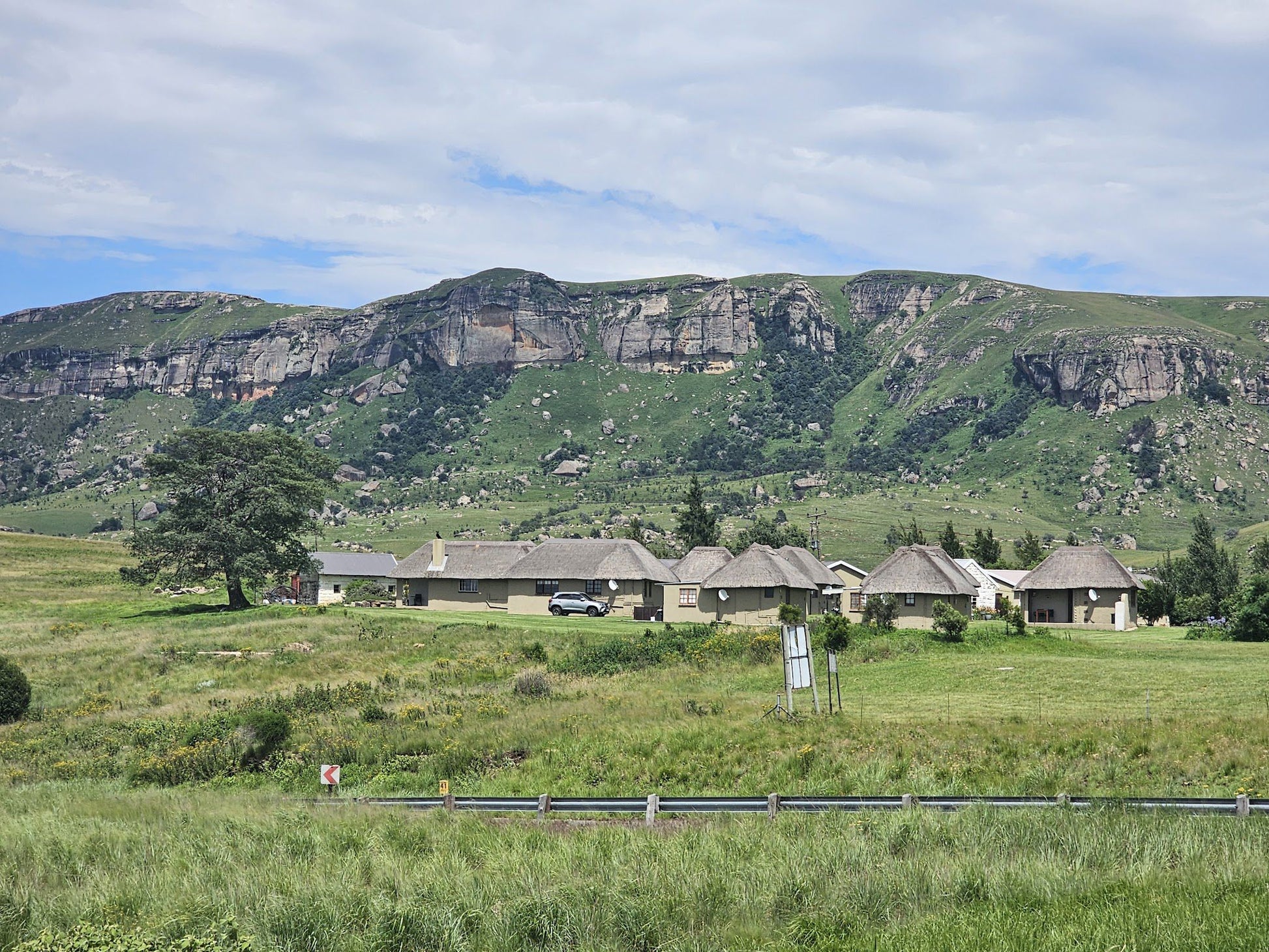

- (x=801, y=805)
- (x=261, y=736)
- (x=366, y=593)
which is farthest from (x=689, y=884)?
(x=366, y=593)

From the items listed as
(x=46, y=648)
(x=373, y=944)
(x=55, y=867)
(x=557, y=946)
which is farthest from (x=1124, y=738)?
(x=46, y=648)

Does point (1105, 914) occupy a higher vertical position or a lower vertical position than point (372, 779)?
higher

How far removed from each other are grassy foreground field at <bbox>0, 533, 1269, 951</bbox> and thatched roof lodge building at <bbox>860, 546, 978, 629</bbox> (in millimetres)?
14140

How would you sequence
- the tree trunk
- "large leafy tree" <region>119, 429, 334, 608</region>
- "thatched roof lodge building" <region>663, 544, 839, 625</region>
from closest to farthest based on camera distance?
"thatched roof lodge building" <region>663, 544, 839, 625</region>, "large leafy tree" <region>119, 429, 334, 608</region>, the tree trunk

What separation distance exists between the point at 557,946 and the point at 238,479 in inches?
2728

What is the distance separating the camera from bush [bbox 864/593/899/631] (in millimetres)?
50125

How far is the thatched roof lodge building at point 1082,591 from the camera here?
209ft

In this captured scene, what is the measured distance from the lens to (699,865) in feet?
43.4

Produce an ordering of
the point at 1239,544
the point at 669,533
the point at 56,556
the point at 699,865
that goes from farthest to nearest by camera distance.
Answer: the point at 669,533, the point at 1239,544, the point at 56,556, the point at 699,865

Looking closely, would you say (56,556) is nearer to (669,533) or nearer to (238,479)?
(238,479)

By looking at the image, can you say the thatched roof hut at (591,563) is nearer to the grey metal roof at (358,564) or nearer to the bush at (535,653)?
the bush at (535,653)

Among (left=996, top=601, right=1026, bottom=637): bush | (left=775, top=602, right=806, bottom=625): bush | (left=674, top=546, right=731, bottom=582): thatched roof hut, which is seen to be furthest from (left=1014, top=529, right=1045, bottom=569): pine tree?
(left=775, top=602, right=806, bottom=625): bush

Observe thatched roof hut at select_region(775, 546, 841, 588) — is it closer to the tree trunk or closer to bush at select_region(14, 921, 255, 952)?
the tree trunk

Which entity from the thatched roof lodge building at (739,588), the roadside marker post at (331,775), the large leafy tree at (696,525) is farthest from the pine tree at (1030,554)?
the roadside marker post at (331,775)
